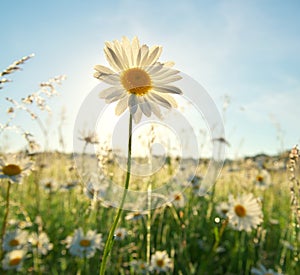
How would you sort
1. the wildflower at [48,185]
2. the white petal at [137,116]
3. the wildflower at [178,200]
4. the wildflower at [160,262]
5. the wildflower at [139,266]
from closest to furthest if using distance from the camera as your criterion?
the white petal at [137,116]
the wildflower at [139,266]
the wildflower at [160,262]
the wildflower at [178,200]
the wildflower at [48,185]

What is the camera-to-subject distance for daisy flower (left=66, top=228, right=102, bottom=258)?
2107 mm

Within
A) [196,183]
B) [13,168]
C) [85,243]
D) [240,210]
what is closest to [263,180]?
[196,183]

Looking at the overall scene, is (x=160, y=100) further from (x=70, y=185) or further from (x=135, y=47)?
(x=70, y=185)

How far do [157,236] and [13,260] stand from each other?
3.30 feet

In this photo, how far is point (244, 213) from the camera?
227 centimetres

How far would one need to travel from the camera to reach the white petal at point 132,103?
0.73 metres

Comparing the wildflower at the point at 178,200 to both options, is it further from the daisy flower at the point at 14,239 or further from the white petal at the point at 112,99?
the white petal at the point at 112,99

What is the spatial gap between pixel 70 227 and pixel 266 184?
203 centimetres

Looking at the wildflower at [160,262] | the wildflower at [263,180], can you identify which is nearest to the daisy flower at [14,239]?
the wildflower at [160,262]

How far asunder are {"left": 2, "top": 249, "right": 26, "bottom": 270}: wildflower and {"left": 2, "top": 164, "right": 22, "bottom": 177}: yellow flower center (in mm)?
478

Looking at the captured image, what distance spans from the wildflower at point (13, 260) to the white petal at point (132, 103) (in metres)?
1.49

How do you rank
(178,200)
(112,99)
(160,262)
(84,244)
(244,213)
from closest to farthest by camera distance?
(112,99)
(160,262)
(84,244)
(244,213)
(178,200)

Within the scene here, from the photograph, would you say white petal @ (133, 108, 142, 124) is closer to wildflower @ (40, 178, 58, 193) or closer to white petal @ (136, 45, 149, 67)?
white petal @ (136, 45, 149, 67)

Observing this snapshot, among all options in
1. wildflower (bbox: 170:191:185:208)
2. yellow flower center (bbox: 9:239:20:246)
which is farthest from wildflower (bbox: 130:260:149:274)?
wildflower (bbox: 170:191:185:208)
